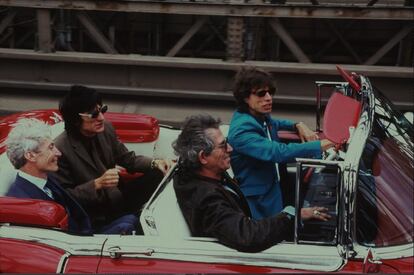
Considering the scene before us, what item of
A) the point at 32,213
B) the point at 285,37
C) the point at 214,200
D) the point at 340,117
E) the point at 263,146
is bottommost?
the point at 32,213

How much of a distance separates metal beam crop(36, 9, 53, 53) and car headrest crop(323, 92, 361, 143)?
4.31 meters

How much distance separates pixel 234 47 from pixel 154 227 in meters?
3.79

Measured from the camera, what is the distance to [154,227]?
98.6 inches

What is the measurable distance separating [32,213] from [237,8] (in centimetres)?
393

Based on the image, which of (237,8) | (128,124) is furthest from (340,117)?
(237,8)

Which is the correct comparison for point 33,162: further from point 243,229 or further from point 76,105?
point 243,229

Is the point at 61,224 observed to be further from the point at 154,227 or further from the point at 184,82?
the point at 184,82

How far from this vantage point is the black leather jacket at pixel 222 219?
89.0 inches

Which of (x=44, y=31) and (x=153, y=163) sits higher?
(x=44, y=31)

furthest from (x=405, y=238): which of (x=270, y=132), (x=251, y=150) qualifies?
(x=270, y=132)

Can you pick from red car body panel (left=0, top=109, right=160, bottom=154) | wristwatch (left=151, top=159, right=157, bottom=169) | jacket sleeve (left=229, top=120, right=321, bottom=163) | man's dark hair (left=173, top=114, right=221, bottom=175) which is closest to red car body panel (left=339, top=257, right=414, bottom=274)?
jacket sleeve (left=229, top=120, right=321, bottom=163)

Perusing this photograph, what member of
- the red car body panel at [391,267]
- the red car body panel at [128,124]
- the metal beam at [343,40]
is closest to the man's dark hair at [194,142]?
the red car body panel at [391,267]

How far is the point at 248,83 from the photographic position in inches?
119

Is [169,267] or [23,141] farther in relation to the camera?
[23,141]
